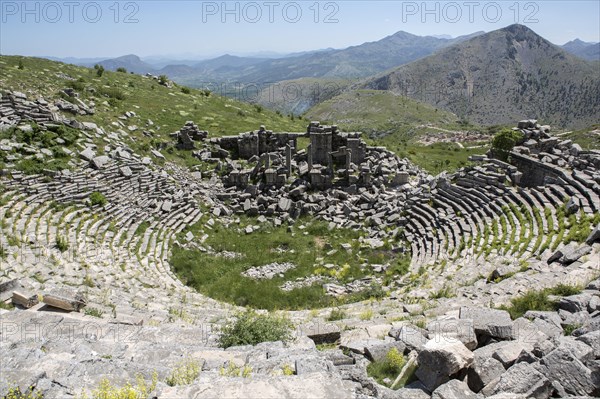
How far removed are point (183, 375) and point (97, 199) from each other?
17146 mm

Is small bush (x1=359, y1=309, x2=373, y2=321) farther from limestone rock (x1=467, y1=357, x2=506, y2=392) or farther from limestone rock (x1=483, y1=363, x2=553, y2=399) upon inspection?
limestone rock (x1=483, y1=363, x2=553, y2=399)

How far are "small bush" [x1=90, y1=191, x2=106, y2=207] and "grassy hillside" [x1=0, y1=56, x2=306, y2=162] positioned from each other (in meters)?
8.12

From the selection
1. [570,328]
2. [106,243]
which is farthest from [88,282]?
[570,328]

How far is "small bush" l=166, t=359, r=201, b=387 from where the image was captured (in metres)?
6.75

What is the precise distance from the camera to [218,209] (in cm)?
2653

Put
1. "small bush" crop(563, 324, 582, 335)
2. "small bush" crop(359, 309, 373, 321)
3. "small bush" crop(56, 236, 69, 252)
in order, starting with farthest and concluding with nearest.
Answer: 1. "small bush" crop(56, 236, 69, 252)
2. "small bush" crop(359, 309, 373, 321)
3. "small bush" crop(563, 324, 582, 335)

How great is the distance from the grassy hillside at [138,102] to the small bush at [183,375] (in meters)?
24.6

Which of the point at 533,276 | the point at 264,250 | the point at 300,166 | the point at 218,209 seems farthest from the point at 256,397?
the point at 300,166

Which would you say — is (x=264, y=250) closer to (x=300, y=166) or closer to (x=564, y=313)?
(x=300, y=166)

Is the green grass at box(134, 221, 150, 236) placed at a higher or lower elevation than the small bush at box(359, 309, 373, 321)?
higher

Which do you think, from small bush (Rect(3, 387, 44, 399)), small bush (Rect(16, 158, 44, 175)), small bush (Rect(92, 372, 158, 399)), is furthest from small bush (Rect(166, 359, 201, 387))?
small bush (Rect(16, 158, 44, 175))

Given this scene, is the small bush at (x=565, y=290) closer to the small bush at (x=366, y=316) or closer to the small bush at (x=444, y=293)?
the small bush at (x=444, y=293)

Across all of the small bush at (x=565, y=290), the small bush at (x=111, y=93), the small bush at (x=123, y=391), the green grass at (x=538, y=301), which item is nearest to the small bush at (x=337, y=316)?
the green grass at (x=538, y=301)

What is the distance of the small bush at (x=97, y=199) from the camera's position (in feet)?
69.2
